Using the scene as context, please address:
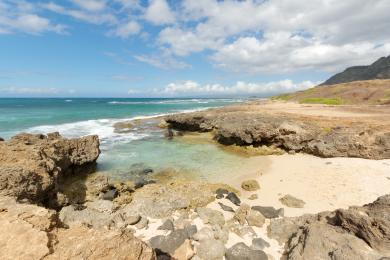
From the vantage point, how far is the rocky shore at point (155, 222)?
394 cm

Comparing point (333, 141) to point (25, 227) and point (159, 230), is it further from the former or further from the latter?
point (25, 227)

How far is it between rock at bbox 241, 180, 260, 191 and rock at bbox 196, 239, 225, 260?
18.9ft

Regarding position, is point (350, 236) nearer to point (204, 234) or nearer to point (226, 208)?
point (204, 234)

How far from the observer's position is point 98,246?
3.81 m

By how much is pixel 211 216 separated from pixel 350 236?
16.3 feet

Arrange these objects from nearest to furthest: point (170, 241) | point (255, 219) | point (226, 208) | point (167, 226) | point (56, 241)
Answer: point (56, 241), point (170, 241), point (167, 226), point (255, 219), point (226, 208)

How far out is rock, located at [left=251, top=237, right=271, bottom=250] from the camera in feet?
27.4

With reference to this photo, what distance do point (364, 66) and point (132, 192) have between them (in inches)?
6253

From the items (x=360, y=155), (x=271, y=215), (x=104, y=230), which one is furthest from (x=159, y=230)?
(x=360, y=155)

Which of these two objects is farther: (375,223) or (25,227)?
(375,223)

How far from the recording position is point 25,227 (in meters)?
4.04

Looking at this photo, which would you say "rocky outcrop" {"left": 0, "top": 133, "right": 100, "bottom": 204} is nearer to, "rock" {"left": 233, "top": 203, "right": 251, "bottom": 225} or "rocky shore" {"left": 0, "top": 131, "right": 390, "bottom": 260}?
"rocky shore" {"left": 0, "top": 131, "right": 390, "bottom": 260}

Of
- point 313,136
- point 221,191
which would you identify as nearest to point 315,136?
point 313,136

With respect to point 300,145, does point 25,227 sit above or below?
above
